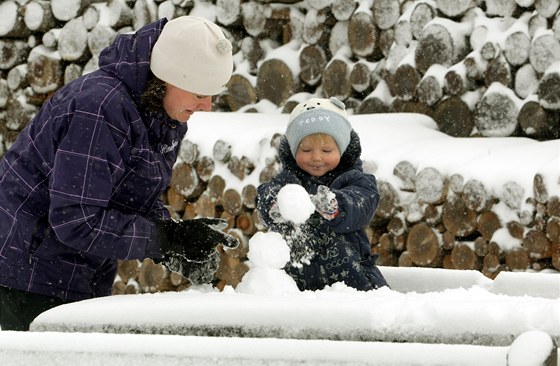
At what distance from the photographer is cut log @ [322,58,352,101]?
18.6 ft

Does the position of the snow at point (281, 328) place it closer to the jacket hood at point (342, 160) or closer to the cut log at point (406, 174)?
the jacket hood at point (342, 160)

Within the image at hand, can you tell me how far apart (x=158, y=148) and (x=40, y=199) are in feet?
1.12

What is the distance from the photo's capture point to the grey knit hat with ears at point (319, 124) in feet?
10.4

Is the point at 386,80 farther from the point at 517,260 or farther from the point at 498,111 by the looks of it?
the point at 517,260

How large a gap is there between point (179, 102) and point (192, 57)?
0.12 m

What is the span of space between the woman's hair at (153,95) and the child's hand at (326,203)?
602 mm

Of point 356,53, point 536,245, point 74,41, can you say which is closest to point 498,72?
point 356,53

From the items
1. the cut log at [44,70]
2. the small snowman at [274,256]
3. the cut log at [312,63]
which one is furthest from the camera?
the cut log at [44,70]

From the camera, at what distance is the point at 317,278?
3117mm

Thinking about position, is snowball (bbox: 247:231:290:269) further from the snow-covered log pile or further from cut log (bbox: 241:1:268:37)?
cut log (bbox: 241:1:268:37)

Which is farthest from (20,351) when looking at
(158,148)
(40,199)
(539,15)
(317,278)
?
(539,15)

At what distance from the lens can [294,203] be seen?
8.57ft

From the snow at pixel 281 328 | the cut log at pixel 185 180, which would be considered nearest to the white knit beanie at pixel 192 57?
the snow at pixel 281 328

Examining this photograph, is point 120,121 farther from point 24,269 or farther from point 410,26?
point 410,26
